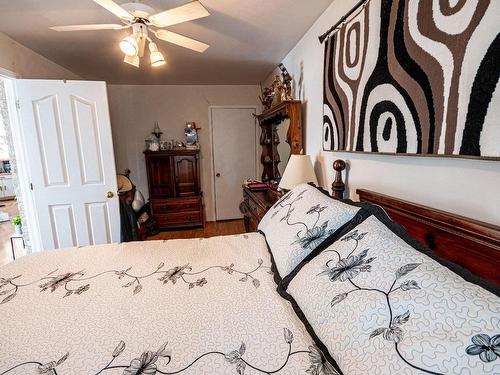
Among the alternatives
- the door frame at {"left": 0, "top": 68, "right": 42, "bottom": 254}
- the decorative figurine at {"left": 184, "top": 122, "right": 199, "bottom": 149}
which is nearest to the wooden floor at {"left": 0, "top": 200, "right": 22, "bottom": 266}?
the door frame at {"left": 0, "top": 68, "right": 42, "bottom": 254}

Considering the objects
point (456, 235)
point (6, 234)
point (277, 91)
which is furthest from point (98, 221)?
point (456, 235)

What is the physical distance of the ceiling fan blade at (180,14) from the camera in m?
1.28

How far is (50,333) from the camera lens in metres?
0.82

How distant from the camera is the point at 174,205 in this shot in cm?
386

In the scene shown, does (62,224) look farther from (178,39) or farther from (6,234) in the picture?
(6,234)

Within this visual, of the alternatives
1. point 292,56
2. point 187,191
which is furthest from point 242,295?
point 187,191

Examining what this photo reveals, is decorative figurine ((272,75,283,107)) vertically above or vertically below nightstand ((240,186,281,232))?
above

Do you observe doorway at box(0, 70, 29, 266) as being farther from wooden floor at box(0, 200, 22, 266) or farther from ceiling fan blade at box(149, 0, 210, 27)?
ceiling fan blade at box(149, 0, 210, 27)

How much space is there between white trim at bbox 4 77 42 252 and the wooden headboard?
3.02 metres

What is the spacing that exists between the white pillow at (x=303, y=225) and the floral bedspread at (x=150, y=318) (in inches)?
→ 4.6

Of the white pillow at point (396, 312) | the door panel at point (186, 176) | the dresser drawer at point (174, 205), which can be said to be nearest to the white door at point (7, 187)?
the dresser drawer at point (174, 205)

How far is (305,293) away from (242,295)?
0.27m

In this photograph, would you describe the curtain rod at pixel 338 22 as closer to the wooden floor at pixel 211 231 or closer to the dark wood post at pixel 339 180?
the dark wood post at pixel 339 180

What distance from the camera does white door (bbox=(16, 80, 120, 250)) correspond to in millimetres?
2285
